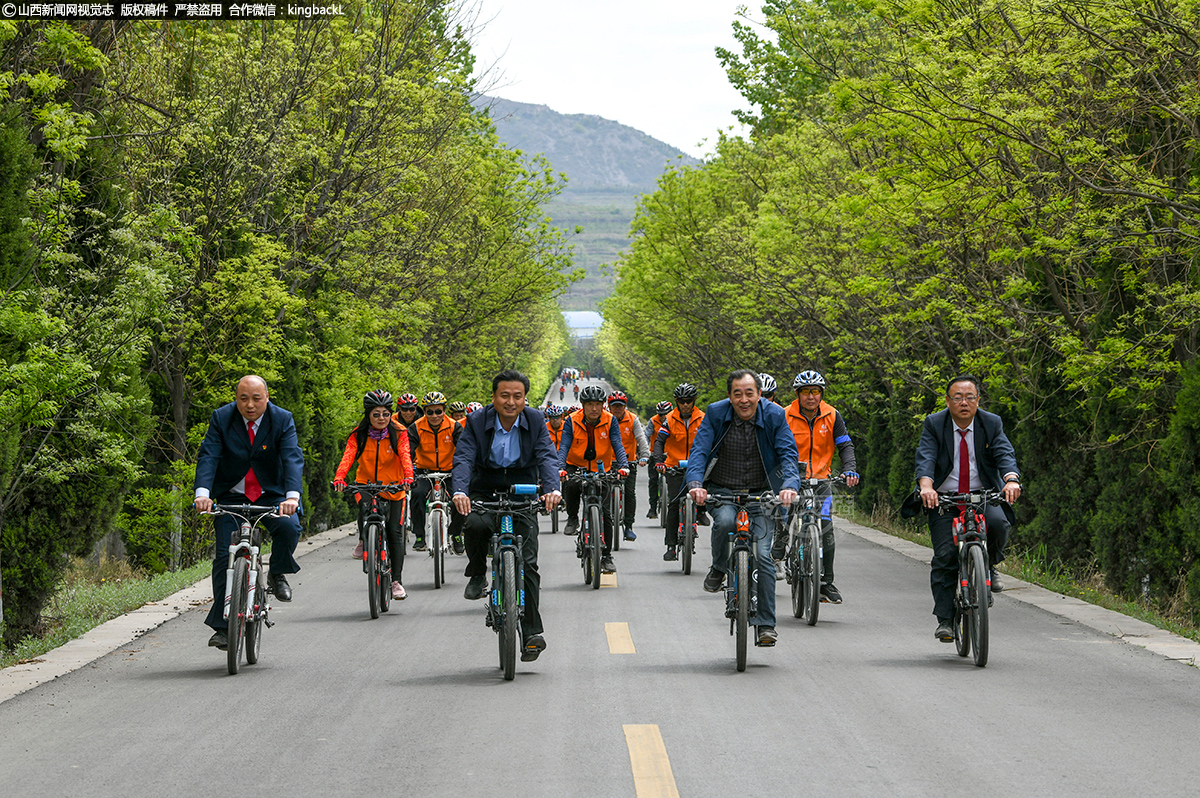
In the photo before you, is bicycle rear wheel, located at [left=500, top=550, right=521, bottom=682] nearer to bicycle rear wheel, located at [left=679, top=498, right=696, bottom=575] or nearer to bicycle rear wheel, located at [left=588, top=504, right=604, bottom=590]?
bicycle rear wheel, located at [left=588, top=504, right=604, bottom=590]

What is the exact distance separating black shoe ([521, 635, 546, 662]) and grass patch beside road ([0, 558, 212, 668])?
374cm

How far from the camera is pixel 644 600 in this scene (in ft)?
44.2

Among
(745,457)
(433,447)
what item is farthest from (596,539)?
(745,457)

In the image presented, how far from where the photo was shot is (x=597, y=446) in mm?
15812

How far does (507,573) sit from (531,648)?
604mm

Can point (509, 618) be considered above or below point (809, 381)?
below

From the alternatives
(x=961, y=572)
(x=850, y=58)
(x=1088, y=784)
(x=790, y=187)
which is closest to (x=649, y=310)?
(x=790, y=187)

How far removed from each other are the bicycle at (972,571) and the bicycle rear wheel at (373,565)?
5.23m

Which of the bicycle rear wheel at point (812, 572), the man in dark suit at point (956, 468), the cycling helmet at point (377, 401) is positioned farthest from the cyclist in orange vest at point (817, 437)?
the cycling helmet at point (377, 401)

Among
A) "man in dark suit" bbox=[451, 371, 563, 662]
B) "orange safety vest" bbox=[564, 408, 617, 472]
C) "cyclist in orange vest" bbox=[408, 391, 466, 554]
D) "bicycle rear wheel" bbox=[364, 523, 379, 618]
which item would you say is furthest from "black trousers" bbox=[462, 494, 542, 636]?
"cyclist in orange vest" bbox=[408, 391, 466, 554]

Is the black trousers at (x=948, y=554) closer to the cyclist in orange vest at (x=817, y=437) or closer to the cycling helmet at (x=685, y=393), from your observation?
the cyclist in orange vest at (x=817, y=437)

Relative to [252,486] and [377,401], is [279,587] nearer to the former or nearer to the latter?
[252,486]

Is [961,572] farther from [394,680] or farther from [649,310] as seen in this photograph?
[649,310]

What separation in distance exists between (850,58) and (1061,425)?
8899 millimetres
